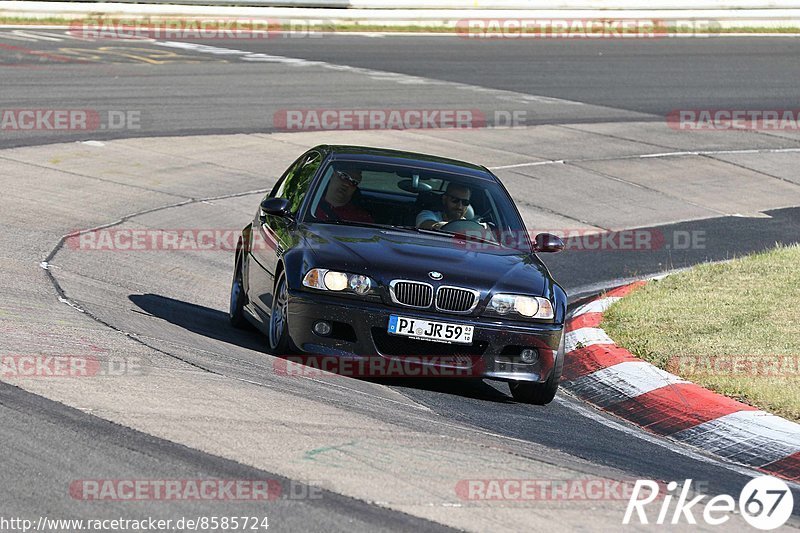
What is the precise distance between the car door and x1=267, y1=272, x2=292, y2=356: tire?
0.19 meters

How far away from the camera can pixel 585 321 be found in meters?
11.0

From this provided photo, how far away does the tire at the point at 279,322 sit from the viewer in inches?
337

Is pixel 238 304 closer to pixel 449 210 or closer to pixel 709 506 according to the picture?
pixel 449 210

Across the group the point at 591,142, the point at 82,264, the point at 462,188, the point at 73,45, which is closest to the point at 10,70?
the point at 73,45

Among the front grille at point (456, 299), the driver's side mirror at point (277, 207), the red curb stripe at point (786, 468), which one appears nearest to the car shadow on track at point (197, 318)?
the driver's side mirror at point (277, 207)

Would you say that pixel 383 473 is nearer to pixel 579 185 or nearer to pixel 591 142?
pixel 579 185

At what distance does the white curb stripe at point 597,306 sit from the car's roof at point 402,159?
1785mm

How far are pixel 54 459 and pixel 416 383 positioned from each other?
341cm

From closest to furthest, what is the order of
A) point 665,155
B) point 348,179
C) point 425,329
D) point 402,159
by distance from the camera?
point 425,329 < point 348,179 < point 402,159 < point 665,155

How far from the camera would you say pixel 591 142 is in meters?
20.5

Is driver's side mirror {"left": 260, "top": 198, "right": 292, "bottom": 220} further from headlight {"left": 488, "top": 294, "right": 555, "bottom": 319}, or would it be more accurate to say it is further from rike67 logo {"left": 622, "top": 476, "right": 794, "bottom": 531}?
rike67 logo {"left": 622, "top": 476, "right": 794, "bottom": 531}

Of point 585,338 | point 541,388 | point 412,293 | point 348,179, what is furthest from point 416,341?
point 585,338

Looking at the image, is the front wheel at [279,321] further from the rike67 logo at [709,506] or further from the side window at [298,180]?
the rike67 logo at [709,506]

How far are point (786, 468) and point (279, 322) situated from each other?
332 cm
